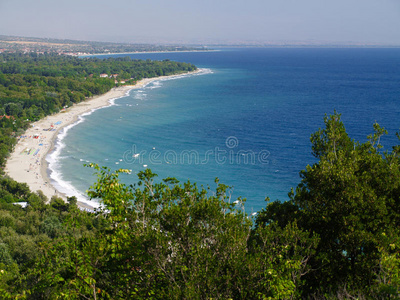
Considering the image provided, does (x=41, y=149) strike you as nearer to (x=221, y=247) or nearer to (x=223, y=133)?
(x=223, y=133)

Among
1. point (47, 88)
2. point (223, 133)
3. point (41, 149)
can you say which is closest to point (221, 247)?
point (223, 133)

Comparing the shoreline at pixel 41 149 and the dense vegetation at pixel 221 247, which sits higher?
the dense vegetation at pixel 221 247

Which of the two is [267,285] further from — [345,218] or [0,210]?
[0,210]

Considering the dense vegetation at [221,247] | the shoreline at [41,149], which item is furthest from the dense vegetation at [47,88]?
the dense vegetation at [221,247]

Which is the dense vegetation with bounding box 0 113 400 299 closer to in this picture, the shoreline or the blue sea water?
the blue sea water

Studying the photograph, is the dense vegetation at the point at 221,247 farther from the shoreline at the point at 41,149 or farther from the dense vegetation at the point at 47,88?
the dense vegetation at the point at 47,88

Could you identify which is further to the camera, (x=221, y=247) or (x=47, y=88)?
(x=47, y=88)

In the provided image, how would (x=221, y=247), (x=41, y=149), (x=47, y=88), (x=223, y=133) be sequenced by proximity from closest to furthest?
(x=221, y=247) → (x=41, y=149) → (x=223, y=133) → (x=47, y=88)
